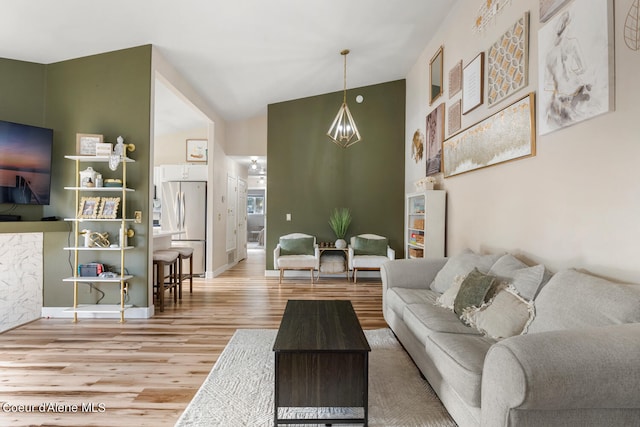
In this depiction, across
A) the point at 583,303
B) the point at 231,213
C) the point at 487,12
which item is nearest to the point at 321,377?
the point at 583,303

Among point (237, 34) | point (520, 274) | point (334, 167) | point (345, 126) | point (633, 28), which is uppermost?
point (237, 34)

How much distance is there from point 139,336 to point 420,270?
2.88m

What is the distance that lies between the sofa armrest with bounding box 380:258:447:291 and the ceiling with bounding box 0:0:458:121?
289 centimetres

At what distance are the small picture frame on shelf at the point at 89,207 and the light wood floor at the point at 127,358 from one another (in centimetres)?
119

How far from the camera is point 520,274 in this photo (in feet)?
7.26

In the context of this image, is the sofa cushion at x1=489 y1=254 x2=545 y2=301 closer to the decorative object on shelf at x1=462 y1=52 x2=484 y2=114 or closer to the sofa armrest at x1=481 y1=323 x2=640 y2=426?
the sofa armrest at x1=481 y1=323 x2=640 y2=426

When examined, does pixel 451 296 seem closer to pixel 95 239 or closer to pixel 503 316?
pixel 503 316

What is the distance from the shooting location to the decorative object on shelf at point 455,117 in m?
3.84

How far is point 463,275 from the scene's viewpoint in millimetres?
2783

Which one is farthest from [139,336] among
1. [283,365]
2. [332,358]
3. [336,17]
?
[336,17]

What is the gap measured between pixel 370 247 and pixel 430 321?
3552 mm

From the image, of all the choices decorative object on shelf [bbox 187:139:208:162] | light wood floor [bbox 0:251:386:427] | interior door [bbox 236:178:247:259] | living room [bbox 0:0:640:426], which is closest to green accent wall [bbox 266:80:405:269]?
living room [bbox 0:0:640:426]

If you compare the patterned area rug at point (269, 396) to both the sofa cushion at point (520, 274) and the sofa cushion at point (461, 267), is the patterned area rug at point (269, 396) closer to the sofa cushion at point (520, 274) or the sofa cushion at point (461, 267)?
the sofa cushion at point (461, 267)

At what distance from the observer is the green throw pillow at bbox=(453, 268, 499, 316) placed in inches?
89.5
